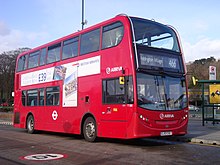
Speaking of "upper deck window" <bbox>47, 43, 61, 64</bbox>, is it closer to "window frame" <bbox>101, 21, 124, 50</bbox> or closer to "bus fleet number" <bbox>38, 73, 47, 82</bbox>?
"bus fleet number" <bbox>38, 73, 47, 82</bbox>

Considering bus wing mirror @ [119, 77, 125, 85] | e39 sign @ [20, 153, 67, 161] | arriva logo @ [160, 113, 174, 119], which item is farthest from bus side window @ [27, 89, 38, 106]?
arriva logo @ [160, 113, 174, 119]

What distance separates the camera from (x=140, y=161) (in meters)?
8.15

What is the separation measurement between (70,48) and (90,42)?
1.69 metres

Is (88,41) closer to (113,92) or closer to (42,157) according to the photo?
(113,92)

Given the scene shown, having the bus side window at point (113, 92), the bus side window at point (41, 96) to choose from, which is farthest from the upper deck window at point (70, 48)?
the bus side window at point (113, 92)

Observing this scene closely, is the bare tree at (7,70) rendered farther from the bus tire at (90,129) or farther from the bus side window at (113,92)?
the bus side window at (113,92)

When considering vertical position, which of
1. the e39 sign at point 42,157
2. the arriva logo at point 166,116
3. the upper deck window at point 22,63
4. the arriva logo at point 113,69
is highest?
the upper deck window at point 22,63

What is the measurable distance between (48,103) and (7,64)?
55.1 m

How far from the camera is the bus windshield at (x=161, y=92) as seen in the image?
1057 centimetres

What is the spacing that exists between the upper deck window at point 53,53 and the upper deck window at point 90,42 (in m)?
2.21

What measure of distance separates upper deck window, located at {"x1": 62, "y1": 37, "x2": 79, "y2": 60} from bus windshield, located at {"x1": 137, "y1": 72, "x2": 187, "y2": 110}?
4.27 metres

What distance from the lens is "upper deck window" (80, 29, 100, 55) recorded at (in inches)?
492

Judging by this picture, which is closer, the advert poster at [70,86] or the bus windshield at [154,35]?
the bus windshield at [154,35]

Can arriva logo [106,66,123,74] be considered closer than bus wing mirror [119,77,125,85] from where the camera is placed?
No
